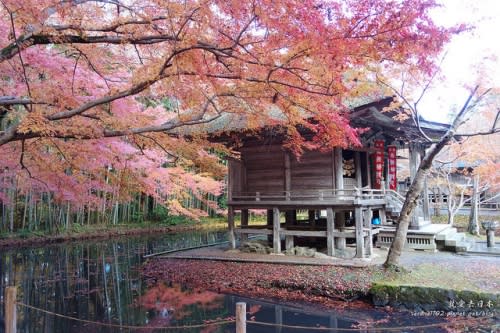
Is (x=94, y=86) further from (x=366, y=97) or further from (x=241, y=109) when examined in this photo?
(x=366, y=97)

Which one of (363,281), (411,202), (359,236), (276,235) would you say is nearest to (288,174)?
(276,235)

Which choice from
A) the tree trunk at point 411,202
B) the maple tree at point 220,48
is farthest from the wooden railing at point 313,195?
the maple tree at point 220,48

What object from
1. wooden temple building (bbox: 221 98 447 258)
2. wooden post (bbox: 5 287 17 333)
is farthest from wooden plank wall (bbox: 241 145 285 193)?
wooden post (bbox: 5 287 17 333)

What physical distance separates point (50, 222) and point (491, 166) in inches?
856

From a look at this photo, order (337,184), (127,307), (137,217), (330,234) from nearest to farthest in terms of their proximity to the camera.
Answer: (127,307), (330,234), (337,184), (137,217)

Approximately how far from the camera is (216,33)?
225 inches

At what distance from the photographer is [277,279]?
938 centimetres

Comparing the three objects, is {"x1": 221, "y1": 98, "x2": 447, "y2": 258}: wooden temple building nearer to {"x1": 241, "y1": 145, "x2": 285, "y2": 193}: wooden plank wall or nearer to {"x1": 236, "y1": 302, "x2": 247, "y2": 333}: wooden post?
{"x1": 241, "y1": 145, "x2": 285, "y2": 193}: wooden plank wall

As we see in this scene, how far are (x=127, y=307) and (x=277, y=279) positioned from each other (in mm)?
3611

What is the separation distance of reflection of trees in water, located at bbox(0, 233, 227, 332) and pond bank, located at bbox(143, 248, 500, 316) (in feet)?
4.76

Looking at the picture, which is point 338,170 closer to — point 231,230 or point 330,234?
point 330,234

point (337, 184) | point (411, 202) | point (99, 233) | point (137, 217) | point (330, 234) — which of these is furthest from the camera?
point (137, 217)

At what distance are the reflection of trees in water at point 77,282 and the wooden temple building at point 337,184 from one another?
14.6 feet

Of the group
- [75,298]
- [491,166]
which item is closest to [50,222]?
[75,298]
